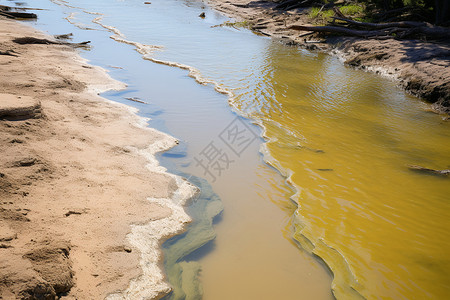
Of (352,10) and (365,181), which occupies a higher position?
(352,10)

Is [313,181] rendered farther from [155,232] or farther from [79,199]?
[79,199]

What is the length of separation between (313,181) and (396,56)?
777cm

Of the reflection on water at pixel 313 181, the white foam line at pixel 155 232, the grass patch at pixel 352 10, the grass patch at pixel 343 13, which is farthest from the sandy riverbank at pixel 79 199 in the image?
the grass patch at pixel 352 10

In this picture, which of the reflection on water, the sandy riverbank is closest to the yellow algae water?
the reflection on water

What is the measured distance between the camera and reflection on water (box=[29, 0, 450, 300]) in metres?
3.43

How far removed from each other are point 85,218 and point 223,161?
2370 mm

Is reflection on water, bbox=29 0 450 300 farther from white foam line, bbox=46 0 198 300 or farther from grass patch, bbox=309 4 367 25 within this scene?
grass patch, bbox=309 4 367 25

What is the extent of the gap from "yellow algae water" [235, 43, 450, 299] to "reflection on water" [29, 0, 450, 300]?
0.05 ft

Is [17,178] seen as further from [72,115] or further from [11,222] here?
[72,115]

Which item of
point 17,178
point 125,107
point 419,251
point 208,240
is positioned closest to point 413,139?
point 419,251

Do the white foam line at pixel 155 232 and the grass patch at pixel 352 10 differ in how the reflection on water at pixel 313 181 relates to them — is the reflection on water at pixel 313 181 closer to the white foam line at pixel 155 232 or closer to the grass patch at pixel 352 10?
the white foam line at pixel 155 232

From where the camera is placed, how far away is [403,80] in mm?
9797

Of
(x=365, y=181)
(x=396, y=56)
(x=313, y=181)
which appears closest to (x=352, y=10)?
(x=396, y=56)

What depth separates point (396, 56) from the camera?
11.0 meters
